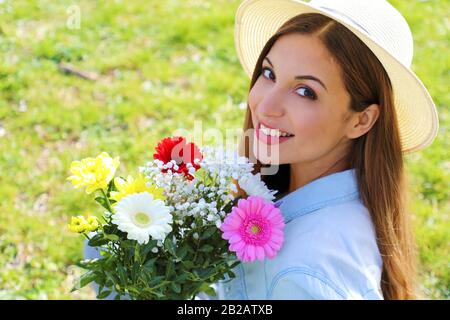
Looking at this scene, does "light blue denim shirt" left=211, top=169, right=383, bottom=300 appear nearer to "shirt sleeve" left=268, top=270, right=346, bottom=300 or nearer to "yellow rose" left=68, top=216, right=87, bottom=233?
"shirt sleeve" left=268, top=270, right=346, bottom=300

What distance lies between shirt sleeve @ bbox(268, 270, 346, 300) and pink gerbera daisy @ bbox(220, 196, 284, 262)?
0.09 meters

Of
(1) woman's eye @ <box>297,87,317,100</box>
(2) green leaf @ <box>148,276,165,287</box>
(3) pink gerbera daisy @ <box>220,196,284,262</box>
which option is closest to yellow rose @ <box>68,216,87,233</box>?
(2) green leaf @ <box>148,276,165,287</box>

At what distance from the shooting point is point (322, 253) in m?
1.82

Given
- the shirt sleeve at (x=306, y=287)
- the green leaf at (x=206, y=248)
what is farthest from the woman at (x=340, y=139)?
the green leaf at (x=206, y=248)

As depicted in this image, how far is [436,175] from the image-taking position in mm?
3572

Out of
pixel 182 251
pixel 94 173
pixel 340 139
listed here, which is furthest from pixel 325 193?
pixel 94 173

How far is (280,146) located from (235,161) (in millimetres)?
187

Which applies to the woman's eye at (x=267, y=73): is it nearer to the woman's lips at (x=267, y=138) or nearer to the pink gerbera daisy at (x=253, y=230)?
Result: the woman's lips at (x=267, y=138)

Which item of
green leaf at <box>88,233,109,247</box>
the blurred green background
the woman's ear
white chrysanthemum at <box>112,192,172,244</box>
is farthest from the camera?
the blurred green background

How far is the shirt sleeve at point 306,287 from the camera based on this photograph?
1767 mm

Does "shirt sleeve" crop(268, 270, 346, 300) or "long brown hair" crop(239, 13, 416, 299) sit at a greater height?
"long brown hair" crop(239, 13, 416, 299)

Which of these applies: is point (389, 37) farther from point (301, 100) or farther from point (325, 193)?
point (325, 193)

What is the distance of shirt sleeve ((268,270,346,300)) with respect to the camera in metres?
1.77

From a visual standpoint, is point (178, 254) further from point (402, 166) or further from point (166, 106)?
point (166, 106)
